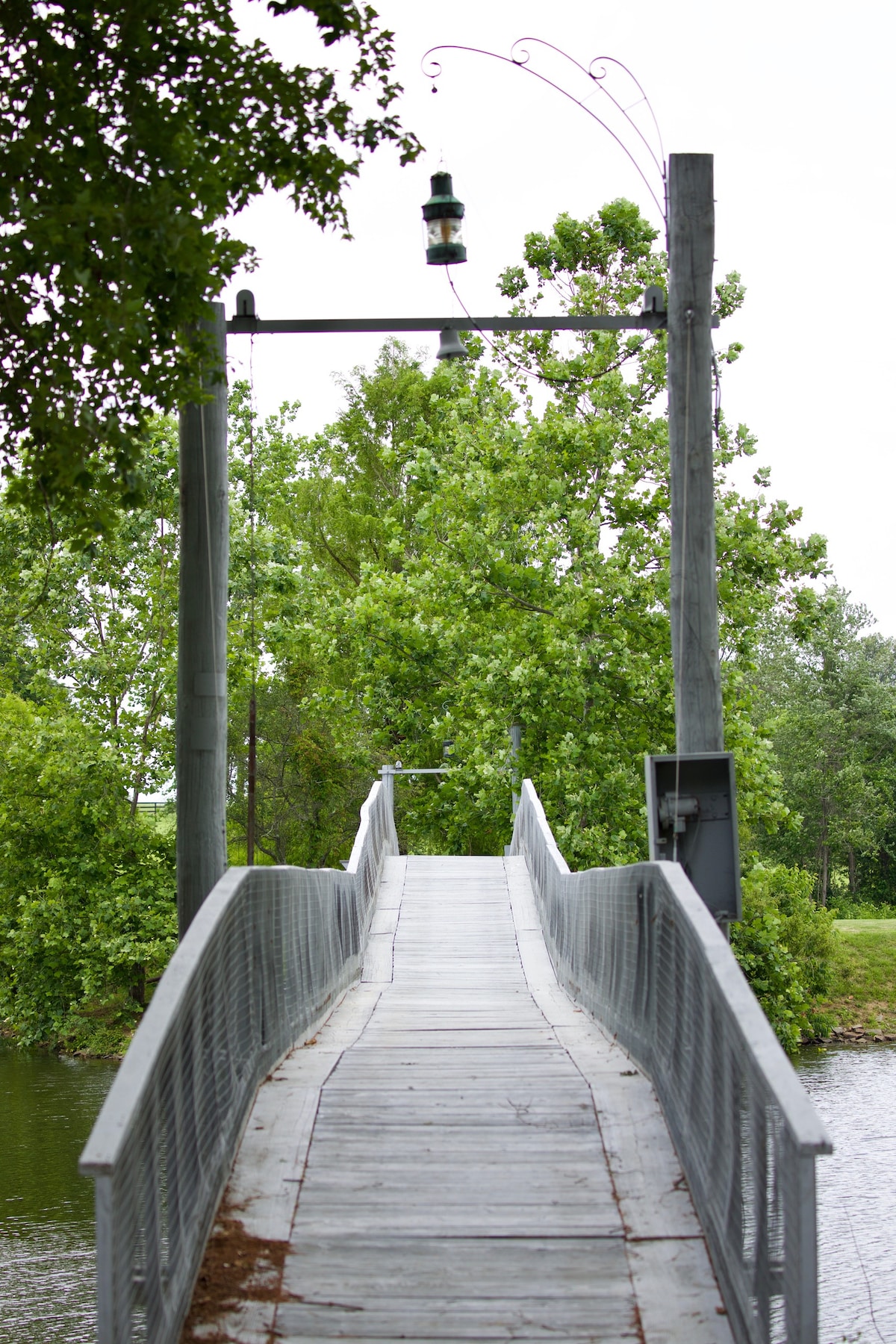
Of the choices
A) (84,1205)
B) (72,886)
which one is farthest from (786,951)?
(72,886)

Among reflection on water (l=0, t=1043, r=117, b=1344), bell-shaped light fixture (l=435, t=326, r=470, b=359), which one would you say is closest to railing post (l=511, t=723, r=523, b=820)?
reflection on water (l=0, t=1043, r=117, b=1344)

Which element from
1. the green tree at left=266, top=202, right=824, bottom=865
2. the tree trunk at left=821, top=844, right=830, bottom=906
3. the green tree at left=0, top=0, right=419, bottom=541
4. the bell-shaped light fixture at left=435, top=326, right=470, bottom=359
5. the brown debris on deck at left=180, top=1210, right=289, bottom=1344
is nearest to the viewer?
the brown debris on deck at left=180, top=1210, right=289, bottom=1344

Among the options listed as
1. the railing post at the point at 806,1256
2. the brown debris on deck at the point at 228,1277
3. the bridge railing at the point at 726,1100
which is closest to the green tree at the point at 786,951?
the bridge railing at the point at 726,1100

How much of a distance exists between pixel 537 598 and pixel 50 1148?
10.5 m

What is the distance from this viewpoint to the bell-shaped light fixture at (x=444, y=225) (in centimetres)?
929

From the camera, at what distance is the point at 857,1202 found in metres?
18.1

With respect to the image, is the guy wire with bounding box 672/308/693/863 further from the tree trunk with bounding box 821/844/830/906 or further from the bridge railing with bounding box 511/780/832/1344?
the tree trunk with bounding box 821/844/830/906

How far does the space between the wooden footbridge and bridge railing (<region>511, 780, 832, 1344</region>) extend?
1 centimetres

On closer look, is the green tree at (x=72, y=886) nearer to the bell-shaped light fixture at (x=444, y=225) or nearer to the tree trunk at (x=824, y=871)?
the bell-shaped light fixture at (x=444, y=225)

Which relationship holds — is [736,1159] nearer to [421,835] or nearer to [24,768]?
[24,768]

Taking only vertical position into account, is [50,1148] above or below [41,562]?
below

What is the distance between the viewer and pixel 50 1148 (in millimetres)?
20750

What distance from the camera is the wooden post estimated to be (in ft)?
27.5

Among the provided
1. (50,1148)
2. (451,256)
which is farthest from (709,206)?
(50,1148)
